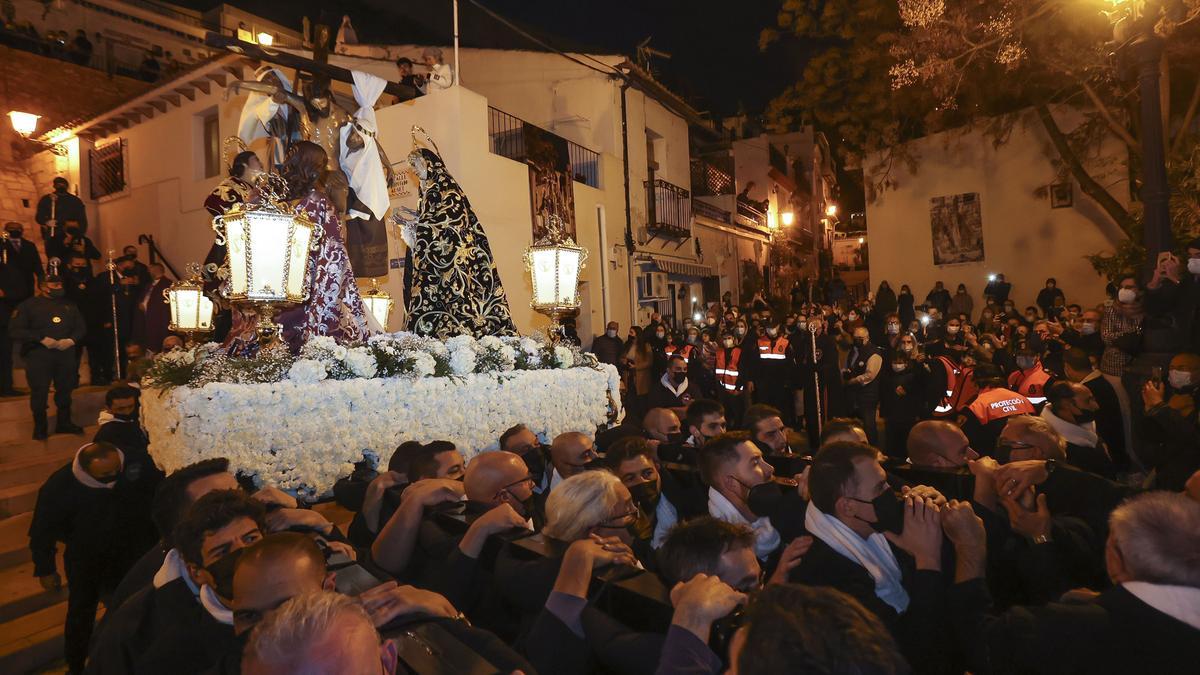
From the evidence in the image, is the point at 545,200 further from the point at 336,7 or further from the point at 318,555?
the point at 336,7

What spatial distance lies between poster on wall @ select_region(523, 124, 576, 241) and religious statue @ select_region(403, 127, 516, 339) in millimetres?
8751

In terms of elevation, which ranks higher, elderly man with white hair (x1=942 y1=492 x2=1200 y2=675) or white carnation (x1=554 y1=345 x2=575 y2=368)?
white carnation (x1=554 y1=345 x2=575 y2=368)

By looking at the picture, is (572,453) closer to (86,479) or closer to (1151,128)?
(86,479)

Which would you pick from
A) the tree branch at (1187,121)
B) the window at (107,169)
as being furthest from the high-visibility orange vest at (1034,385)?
the window at (107,169)

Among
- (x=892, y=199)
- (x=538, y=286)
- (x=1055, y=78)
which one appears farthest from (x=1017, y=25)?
(x=538, y=286)

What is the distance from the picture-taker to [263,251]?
3.77 meters

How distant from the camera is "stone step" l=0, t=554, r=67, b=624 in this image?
191 inches

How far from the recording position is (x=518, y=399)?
5.24m

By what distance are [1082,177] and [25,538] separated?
20.2 meters

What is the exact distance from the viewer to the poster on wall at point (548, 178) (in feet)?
48.7

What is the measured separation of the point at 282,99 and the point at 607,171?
13.1m

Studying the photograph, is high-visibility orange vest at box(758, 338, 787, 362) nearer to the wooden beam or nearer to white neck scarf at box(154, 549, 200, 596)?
the wooden beam

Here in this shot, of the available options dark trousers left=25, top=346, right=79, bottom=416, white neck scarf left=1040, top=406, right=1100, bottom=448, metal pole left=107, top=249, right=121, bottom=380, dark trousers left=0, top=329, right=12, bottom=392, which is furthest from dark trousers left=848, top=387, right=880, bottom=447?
dark trousers left=0, top=329, right=12, bottom=392

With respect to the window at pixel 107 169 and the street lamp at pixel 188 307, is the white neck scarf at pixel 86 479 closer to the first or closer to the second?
the street lamp at pixel 188 307
